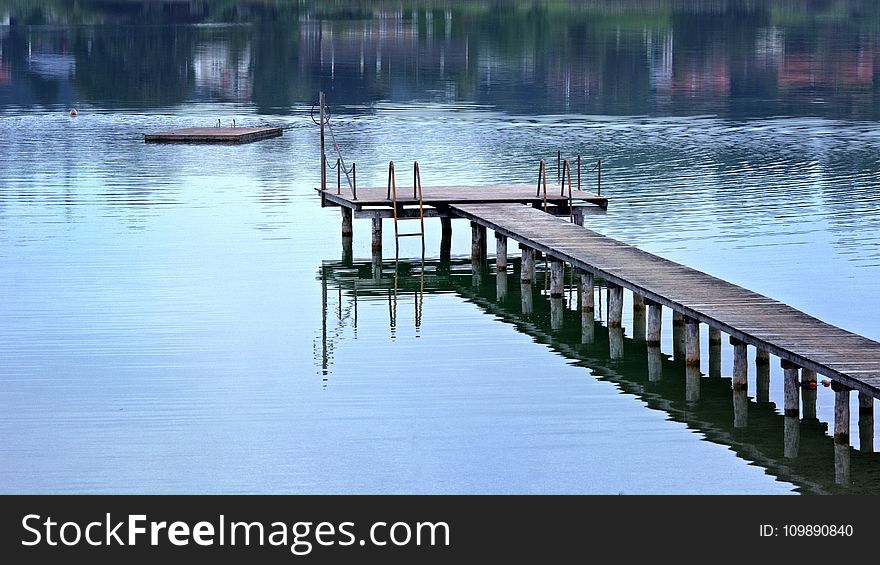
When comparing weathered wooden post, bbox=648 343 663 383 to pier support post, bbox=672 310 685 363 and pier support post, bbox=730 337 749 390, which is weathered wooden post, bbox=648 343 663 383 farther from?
pier support post, bbox=730 337 749 390

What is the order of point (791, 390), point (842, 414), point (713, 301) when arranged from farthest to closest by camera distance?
point (713, 301) → point (791, 390) → point (842, 414)

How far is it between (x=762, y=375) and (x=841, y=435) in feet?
13.2

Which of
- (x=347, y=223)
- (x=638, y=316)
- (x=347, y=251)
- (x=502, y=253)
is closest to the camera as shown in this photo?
(x=638, y=316)

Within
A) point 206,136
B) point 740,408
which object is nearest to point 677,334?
point 740,408

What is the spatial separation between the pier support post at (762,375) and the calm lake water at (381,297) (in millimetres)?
226

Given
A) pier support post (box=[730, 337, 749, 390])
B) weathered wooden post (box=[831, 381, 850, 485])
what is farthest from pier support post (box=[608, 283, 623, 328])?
weathered wooden post (box=[831, 381, 850, 485])

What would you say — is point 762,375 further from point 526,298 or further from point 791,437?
point 526,298

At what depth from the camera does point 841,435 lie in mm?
22172

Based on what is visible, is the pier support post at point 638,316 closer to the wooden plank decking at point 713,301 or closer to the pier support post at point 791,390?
the wooden plank decking at point 713,301

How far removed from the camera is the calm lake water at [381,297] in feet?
77.1
